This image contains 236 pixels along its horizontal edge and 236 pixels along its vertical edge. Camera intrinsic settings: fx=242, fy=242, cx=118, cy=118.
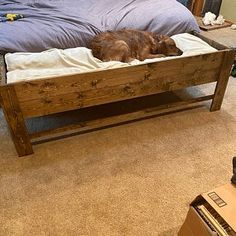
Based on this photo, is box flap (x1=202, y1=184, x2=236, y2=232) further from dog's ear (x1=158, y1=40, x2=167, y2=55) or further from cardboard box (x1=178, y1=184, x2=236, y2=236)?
dog's ear (x1=158, y1=40, x2=167, y2=55)

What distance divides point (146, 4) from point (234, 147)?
1.58 meters

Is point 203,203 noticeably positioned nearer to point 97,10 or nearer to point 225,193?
point 225,193

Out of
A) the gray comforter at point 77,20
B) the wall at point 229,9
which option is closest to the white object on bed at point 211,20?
the wall at point 229,9

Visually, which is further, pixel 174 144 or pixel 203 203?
pixel 174 144

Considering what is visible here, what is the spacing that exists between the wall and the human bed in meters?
1.78

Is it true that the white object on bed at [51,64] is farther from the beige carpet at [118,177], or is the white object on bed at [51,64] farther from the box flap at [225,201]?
the box flap at [225,201]

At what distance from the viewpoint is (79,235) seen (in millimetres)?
1243

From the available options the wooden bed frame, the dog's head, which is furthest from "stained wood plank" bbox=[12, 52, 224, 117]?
the dog's head

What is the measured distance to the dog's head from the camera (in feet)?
6.36

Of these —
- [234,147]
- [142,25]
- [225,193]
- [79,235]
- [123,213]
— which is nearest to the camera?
[225,193]

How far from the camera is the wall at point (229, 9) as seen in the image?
12.0 ft

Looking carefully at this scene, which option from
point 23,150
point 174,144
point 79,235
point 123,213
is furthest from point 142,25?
point 79,235

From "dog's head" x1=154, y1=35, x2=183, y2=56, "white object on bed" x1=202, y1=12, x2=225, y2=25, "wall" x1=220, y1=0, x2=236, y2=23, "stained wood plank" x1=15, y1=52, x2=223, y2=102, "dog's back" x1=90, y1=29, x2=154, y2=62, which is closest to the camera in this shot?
"stained wood plank" x1=15, y1=52, x2=223, y2=102

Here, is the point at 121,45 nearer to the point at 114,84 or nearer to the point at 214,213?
the point at 114,84
